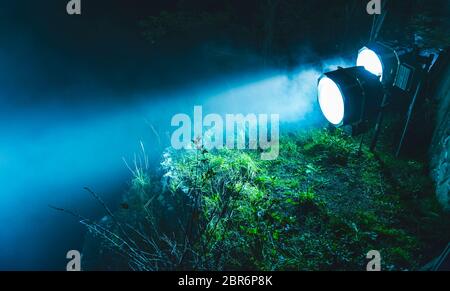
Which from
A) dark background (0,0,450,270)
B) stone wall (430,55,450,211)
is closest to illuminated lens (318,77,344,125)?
stone wall (430,55,450,211)

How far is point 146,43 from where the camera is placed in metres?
11.4

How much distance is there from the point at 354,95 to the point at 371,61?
941 millimetres

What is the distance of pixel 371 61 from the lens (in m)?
3.26

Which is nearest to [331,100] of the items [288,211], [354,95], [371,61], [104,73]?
[354,95]

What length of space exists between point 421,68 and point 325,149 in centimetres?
307

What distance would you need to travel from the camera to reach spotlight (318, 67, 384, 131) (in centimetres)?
264

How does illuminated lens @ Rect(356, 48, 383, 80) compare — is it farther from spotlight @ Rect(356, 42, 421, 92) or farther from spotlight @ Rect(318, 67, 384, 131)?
spotlight @ Rect(318, 67, 384, 131)

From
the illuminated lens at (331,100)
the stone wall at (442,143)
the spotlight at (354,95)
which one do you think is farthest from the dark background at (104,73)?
the spotlight at (354,95)

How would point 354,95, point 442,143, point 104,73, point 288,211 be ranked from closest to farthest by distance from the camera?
1. point 354,95
2. point 442,143
3. point 288,211
4. point 104,73

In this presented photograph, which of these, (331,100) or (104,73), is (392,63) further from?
(104,73)

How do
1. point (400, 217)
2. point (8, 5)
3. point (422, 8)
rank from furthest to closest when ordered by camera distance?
point (8, 5), point (422, 8), point (400, 217)
